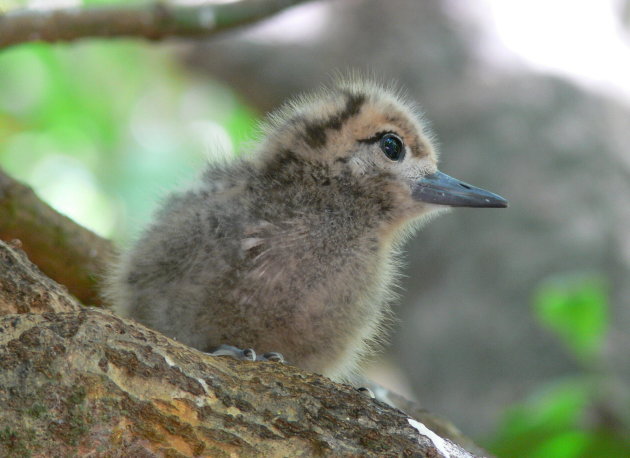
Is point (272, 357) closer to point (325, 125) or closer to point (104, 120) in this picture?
point (325, 125)

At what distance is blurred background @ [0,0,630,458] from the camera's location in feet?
12.7

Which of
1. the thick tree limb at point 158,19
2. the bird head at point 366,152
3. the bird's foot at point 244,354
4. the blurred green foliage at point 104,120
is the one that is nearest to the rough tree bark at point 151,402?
the bird's foot at point 244,354

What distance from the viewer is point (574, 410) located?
11.0ft

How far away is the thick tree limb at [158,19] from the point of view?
316 cm

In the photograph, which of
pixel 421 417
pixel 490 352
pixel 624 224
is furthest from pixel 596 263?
pixel 421 417

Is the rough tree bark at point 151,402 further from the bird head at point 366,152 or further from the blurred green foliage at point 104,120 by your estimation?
the blurred green foliage at point 104,120

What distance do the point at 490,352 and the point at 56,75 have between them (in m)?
3.67

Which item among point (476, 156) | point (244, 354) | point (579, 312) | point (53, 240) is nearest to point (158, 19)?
point (53, 240)

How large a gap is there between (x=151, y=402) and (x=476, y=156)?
3715 millimetres

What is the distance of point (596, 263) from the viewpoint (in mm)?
4504

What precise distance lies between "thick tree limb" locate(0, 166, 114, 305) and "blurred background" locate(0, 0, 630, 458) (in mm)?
900

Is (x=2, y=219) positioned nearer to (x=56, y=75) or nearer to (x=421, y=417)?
(x=421, y=417)

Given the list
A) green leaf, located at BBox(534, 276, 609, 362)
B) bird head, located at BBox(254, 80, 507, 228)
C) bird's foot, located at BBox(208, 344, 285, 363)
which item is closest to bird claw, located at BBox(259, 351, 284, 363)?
bird's foot, located at BBox(208, 344, 285, 363)

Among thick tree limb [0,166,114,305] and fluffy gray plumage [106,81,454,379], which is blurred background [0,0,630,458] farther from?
fluffy gray plumage [106,81,454,379]
